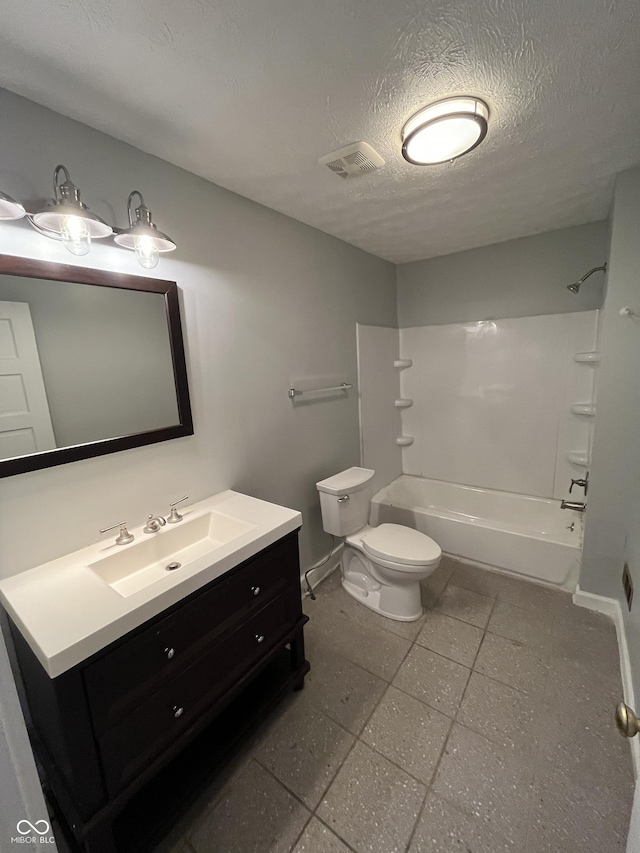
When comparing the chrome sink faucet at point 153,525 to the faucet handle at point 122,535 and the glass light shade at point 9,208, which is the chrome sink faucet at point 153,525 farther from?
the glass light shade at point 9,208

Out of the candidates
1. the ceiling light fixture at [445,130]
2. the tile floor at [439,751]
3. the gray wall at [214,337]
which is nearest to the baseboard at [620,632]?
the tile floor at [439,751]

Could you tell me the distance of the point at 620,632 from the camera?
1.83 meters

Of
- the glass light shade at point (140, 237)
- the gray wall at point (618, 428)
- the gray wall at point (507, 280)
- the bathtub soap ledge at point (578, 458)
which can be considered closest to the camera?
the glass light shade at point (140, 237)

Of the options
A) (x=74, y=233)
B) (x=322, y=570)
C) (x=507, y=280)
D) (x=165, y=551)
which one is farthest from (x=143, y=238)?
(x=507, y=280)

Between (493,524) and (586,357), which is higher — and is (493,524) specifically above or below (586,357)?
below

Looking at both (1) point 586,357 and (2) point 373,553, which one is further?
(1) point 586,357

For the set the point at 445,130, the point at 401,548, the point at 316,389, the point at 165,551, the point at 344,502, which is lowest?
the point at 401,548

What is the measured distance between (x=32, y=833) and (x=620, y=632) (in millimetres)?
2464

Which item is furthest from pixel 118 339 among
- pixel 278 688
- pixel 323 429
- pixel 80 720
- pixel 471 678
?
pixel 471 678

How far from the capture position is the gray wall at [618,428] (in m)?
1.67

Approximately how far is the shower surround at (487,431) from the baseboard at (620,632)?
14cm

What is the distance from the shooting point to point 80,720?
902 millimetres

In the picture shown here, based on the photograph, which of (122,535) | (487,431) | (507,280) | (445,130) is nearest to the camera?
(445,130)

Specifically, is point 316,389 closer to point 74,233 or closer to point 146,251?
point 146,251
